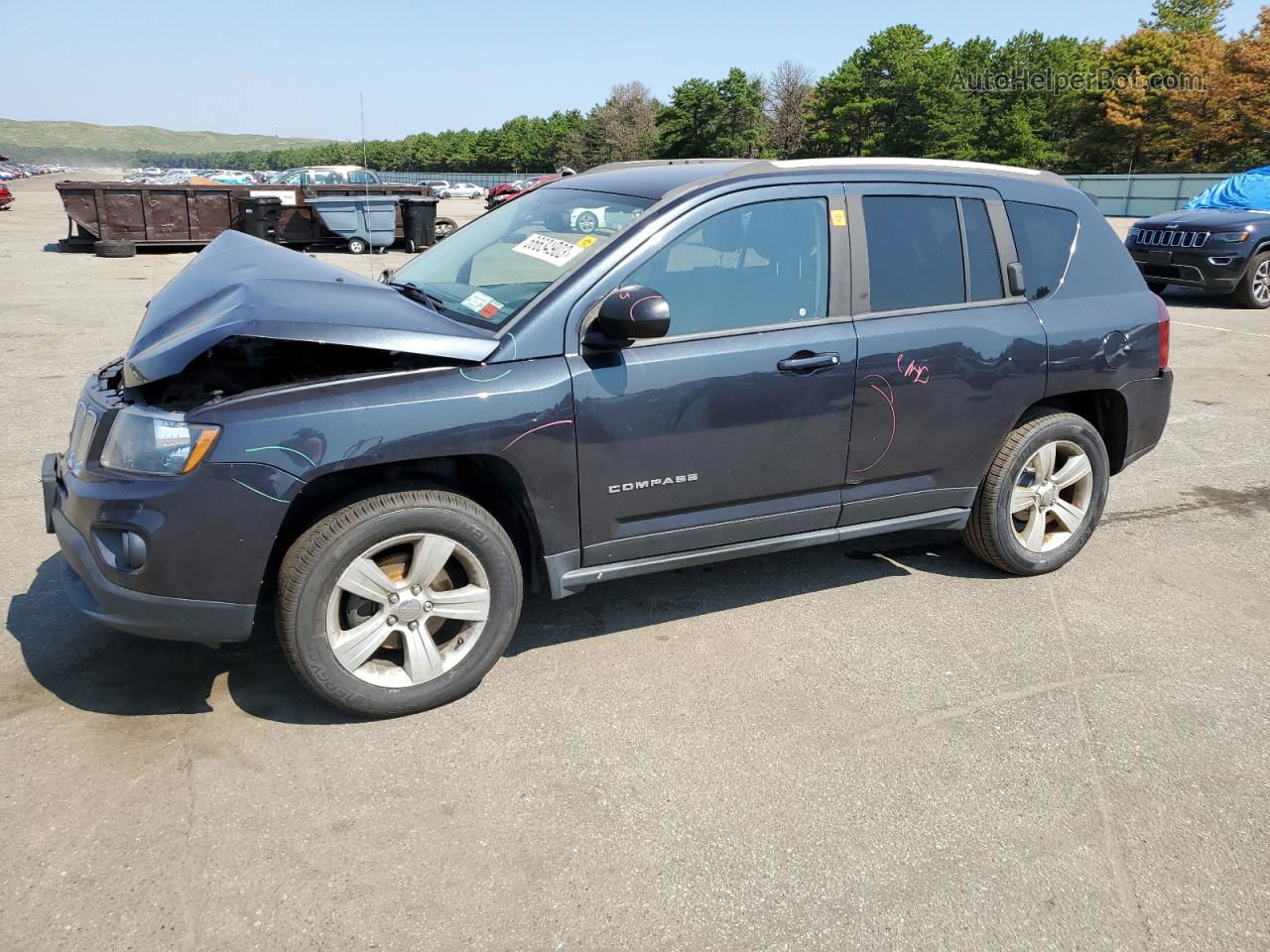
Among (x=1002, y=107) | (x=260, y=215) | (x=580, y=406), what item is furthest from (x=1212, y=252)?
(x=1002, y=107)

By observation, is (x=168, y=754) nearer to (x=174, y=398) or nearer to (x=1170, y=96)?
(x=174, y=398)

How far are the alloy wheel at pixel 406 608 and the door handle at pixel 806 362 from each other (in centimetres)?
136

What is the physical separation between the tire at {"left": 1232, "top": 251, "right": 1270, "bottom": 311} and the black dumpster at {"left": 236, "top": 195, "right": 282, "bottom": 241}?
1795 centimetres

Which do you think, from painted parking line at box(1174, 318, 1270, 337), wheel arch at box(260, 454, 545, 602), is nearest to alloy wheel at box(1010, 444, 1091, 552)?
wheel arch at box(260, 454, 545, 602)

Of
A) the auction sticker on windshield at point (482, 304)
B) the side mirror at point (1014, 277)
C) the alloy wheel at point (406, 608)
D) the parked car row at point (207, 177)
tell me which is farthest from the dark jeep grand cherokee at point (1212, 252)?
the parked car row at point (207, 177)

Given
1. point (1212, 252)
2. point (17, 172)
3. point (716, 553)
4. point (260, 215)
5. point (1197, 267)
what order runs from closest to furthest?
point (716, 553) < point (1212, 252) < point (1197, 267) < point (260, 215) < point (17, 172)

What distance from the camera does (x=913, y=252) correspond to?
13.3 ft

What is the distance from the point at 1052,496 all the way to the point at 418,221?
1976 centimetres

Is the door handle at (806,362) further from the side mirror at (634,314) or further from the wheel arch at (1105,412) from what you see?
the wheel arch at (1105,412)

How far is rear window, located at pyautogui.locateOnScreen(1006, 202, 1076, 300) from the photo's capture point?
435cm

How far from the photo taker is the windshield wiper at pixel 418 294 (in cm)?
378

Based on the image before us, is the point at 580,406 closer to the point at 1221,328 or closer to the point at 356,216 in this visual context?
the point at 1221,328

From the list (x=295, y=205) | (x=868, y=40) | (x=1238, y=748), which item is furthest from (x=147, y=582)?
(x=868, y=40)

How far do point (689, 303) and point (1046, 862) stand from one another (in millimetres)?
2160
